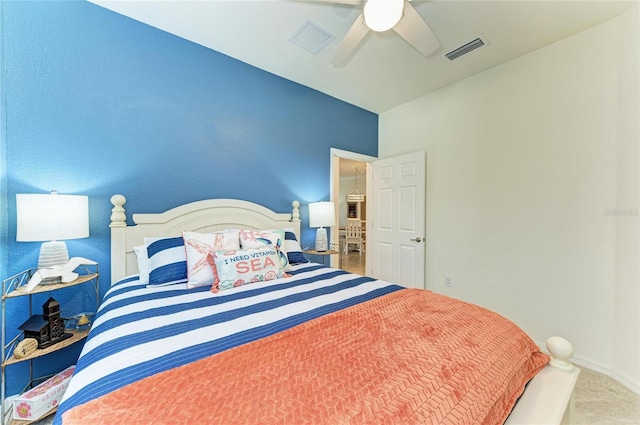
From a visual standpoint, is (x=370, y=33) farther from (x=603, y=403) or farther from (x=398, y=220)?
(x=603, y=403)

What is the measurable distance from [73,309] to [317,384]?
1.96m

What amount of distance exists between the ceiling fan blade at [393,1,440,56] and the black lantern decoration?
2615 millimetres

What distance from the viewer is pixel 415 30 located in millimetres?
1511

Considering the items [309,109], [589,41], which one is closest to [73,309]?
[309,109]

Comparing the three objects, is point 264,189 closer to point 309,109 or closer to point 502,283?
point 309,109

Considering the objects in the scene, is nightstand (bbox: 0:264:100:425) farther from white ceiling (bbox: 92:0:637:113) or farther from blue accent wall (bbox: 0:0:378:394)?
white ceiling (bbox: 92:0:637:113)

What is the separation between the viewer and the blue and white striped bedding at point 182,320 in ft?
2.47

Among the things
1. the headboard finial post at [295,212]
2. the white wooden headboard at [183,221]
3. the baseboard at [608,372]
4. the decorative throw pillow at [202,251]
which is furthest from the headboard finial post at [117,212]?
the baseboard at [608,372]

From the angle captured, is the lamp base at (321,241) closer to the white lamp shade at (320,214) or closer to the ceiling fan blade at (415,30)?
the white lamp shade at (320,214)

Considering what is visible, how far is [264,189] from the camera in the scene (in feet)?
8.63

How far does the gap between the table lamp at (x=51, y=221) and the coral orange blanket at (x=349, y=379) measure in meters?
1.27

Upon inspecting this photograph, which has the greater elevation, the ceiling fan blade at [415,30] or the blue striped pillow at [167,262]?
the ceiling fan blade at [415,30]

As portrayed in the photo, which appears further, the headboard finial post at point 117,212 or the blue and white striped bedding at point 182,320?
the headboard finial post at point 117,212

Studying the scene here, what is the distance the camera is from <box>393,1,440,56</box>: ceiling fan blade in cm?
138
